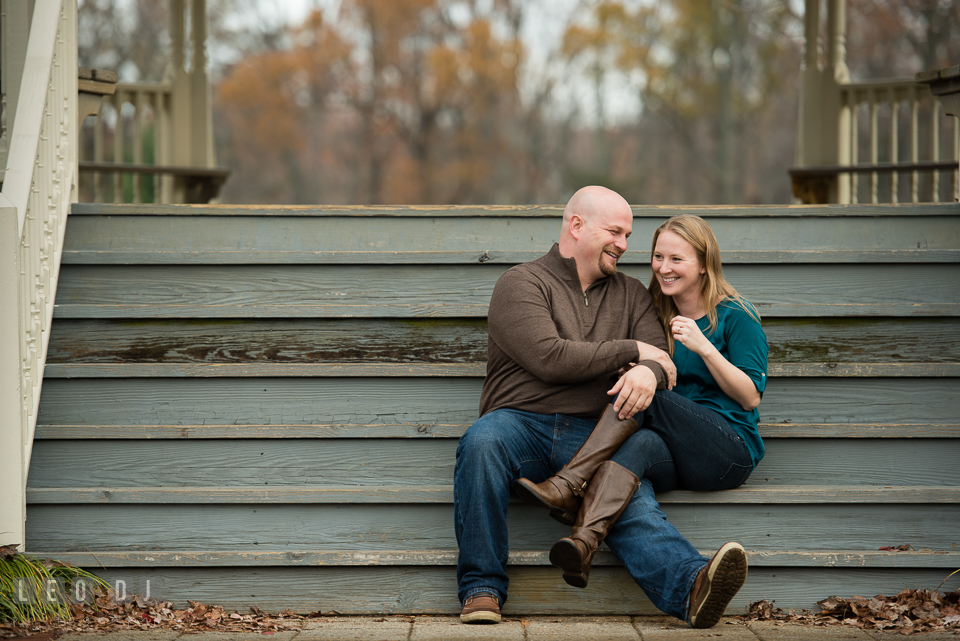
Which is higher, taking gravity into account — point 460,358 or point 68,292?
point 68,292

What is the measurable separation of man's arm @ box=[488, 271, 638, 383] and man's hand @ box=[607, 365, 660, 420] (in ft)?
0.30

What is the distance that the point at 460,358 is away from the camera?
3.03 metres

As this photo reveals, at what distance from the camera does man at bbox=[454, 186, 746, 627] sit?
233 cm

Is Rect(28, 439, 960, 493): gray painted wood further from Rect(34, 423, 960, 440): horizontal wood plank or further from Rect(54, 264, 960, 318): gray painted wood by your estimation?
Rect(54, 264, 960, 318): gray painted wood

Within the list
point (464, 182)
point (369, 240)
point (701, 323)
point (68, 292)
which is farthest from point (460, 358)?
point (464, 182)

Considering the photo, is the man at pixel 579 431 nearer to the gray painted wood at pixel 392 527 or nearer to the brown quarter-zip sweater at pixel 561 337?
the brown quarter-zip sweater at pixel 561 337

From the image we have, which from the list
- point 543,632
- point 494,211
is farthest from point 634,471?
point 494,211

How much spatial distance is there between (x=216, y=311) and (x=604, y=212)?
1.39 metres

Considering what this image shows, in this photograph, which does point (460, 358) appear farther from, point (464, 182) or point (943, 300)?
point (464, 182)

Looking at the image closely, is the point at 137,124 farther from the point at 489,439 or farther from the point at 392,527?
the point at 489,439

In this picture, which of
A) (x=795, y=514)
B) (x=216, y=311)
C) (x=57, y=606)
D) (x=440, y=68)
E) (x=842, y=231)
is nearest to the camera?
(x=57, y=606)

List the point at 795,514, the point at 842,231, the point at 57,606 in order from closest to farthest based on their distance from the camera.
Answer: the point at 57,606
the point at 795,514
the point at 842,231

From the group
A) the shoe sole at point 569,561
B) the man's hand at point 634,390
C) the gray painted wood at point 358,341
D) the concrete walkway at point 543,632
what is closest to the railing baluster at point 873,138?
the gray painted wood at point 358,341

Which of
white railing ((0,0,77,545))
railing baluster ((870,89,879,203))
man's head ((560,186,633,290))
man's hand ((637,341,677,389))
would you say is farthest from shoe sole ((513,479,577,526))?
railing baluster ((870,89,879,203))
